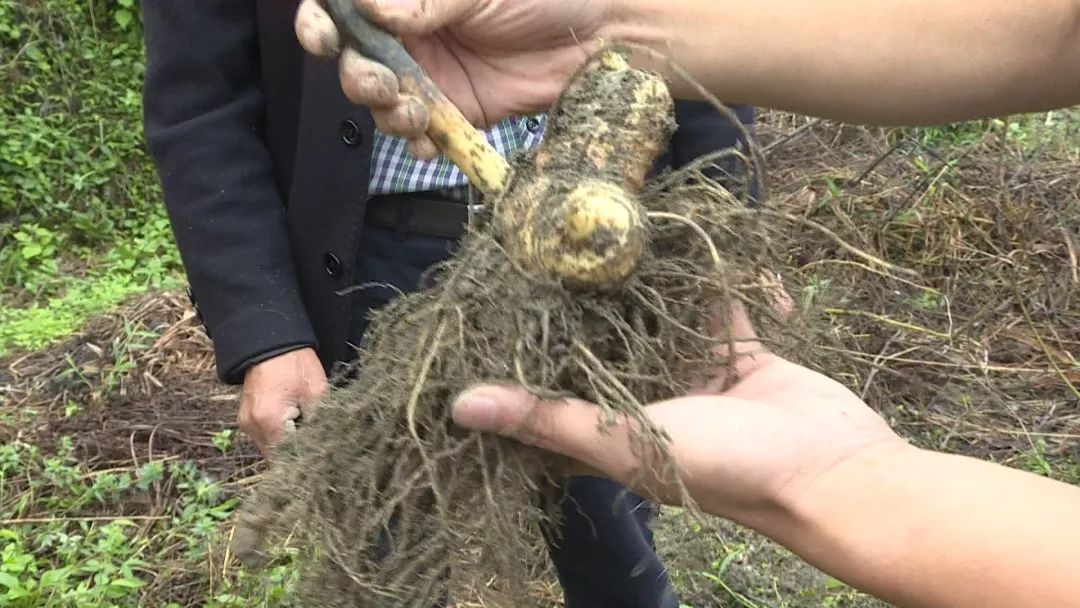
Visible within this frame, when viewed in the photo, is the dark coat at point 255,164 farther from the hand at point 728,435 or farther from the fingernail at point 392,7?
the hand at point 728,435

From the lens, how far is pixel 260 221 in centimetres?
149

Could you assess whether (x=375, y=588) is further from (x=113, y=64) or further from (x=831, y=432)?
(x=113, y=64)

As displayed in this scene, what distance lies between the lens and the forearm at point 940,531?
77 centimetres

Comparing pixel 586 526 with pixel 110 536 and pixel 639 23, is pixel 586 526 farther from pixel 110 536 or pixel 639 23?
pixel 110 536

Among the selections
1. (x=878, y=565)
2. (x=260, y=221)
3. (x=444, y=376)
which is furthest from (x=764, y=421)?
(x=260, y=221)

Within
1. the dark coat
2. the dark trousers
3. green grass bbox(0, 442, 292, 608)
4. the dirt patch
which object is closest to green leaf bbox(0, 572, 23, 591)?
green grass bbox(0, 442, 292, 608)

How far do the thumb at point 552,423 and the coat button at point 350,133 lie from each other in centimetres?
54

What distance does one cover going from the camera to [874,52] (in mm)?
1251

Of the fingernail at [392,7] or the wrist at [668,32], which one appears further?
the wrist at [668,32]

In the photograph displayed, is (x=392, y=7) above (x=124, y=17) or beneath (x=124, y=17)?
above

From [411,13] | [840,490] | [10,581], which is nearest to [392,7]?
[411,13]

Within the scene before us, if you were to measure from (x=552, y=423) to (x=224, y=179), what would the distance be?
2.57 feet

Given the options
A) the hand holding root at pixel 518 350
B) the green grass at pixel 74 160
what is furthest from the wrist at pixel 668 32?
the green grass at pixel 74 160

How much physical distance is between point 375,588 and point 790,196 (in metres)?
2.70
